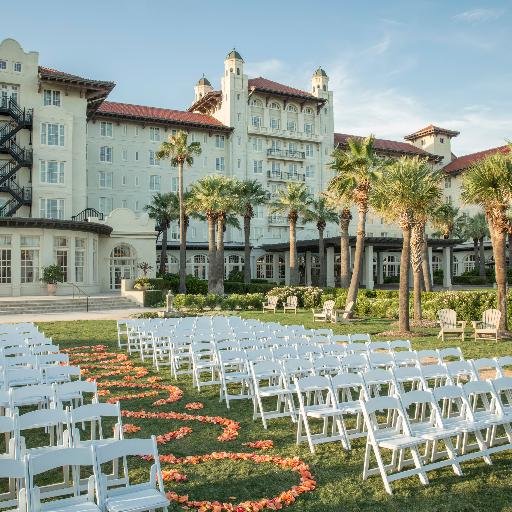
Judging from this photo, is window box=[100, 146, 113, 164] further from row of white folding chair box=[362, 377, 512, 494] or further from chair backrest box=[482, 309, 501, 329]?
row of white folding chair box=[362, 377, 512, 494]

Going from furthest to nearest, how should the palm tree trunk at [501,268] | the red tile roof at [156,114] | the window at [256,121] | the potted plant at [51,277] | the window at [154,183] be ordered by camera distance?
the window at [256,121] < the window at [154,183] < the red tile roof at [156,114] < the potted plant at [51,277] < the palm tree trunk at [501,268]

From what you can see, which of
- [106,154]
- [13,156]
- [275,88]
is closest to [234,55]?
[275,88]

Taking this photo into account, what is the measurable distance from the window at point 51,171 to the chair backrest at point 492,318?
115 feet

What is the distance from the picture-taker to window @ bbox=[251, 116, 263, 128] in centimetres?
6706

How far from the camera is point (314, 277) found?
2606 inches

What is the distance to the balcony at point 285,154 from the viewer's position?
67.6 m

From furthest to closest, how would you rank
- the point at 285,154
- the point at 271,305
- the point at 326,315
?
the point at 285,154 → the point at 271,305 → the point at 326,315

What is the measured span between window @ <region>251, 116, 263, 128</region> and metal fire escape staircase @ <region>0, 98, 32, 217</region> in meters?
27.6

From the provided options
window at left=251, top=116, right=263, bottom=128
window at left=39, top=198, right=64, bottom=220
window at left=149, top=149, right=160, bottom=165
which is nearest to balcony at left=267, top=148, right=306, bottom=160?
window at left=251, top=116, right=263, bottom=128

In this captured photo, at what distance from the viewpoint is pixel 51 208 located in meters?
46.1

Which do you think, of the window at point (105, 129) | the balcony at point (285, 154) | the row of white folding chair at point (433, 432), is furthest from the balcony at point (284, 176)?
the row of white folding chair at point (433, 432)

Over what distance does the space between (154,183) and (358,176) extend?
3675 centimetres

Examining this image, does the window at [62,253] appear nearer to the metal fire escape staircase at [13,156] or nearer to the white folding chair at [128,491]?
the metal fire escape staircase at [13,156]

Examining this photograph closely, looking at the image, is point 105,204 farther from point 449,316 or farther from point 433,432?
point 433,432
